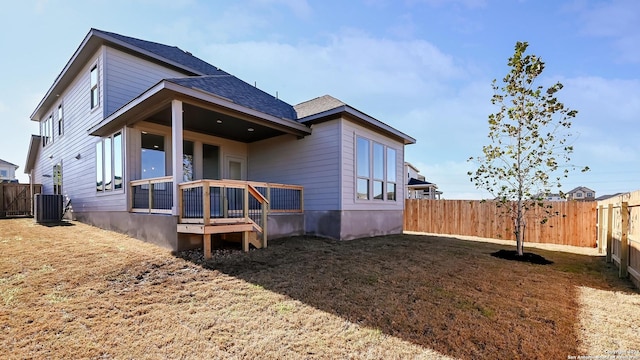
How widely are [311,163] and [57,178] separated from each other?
1188 centimetres

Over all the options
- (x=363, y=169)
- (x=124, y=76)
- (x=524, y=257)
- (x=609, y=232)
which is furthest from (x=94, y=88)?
(x=609, y=232)

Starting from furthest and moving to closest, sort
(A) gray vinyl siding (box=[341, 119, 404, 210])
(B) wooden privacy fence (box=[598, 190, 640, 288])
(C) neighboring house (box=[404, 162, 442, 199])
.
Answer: (C) neighboring house (box=[404, 162, 442, 199]), (A) gray vinyl siding (box=[341, 119, 404, 210]), (B) wooden privacy fence (box=[598, 190, 640, 288])

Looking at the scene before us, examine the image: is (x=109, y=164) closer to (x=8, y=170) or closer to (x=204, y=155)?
(x=204, y=155)

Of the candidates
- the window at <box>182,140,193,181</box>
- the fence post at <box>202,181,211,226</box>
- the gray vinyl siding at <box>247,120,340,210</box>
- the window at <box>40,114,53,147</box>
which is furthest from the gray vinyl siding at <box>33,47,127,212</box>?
the gray vinyl siding at <box>247,120,340,210</box>

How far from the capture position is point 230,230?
5934 millimetres

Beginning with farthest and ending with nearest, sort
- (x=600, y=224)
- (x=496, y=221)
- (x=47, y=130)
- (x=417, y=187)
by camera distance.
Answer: (x=417, y=187)
(x=47, y=130)
(x=496, y=221)
(x=600, y=224)

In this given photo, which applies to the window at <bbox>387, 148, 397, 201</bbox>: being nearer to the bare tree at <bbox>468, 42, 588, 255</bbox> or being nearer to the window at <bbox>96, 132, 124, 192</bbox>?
the bare tree at <bbox>468, 42, 588, 255</bbox>

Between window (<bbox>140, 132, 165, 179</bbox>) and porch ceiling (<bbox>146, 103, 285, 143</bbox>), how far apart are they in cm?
86

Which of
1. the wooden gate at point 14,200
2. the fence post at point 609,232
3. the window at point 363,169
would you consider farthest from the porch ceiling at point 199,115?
the wooden gate at point 14,200

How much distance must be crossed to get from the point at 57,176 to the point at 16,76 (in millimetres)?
4168

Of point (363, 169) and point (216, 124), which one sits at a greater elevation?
point (216, 124)

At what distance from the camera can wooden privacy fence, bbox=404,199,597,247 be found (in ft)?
31.7

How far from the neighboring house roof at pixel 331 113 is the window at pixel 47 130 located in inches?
481

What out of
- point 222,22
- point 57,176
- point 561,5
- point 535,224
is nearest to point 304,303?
point 222,22
